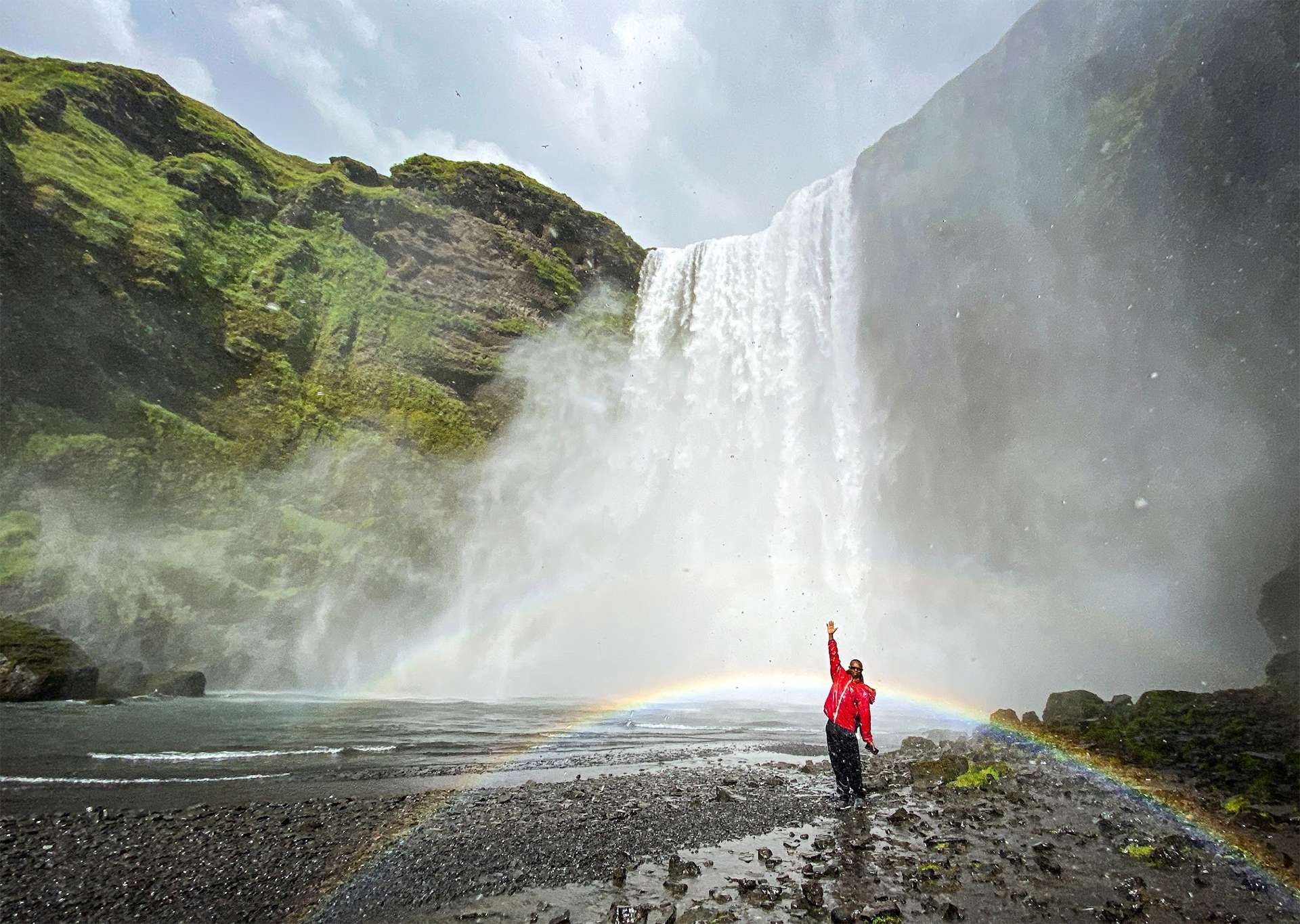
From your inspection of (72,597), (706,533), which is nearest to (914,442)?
(706,533)

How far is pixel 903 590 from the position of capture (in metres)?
30.9

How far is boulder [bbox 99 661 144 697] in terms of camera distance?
19938 millimetres

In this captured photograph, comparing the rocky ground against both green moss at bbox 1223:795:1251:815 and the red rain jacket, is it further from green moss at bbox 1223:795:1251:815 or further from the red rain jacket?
the red rain jacket

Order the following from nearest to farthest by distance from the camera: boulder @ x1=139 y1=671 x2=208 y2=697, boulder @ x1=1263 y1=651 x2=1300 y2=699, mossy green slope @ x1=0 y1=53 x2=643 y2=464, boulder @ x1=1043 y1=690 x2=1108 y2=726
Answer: boulder @ x1=1043 y1=690 x2=1108 y2=726
boulder @ x1=1263 y1=651 x2=1300 y2=699
boulder @ x1=139 y1=671 x2=208 y2=697
mossy green slope @ x1=0 y1=53 x2=643 y2=464

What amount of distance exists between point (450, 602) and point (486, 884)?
103ft

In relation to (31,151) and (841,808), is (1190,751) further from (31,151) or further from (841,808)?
(31,151)

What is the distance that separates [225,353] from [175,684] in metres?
19.4

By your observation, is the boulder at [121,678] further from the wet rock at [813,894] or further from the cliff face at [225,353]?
the wet rock at [813,894]

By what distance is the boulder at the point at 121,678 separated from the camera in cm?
1994

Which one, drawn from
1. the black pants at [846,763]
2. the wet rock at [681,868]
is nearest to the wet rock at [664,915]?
the wet rock at [681,868]

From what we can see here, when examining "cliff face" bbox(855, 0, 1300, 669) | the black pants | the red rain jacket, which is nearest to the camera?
the black pants

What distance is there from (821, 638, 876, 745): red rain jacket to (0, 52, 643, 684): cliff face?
26789 mm

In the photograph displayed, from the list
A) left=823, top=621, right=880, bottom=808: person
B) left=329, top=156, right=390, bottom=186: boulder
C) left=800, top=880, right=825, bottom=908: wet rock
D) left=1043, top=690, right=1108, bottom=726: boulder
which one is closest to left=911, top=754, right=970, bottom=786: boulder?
left=823, top=621, right=880, bottom=808: person

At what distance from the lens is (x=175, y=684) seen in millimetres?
21594
